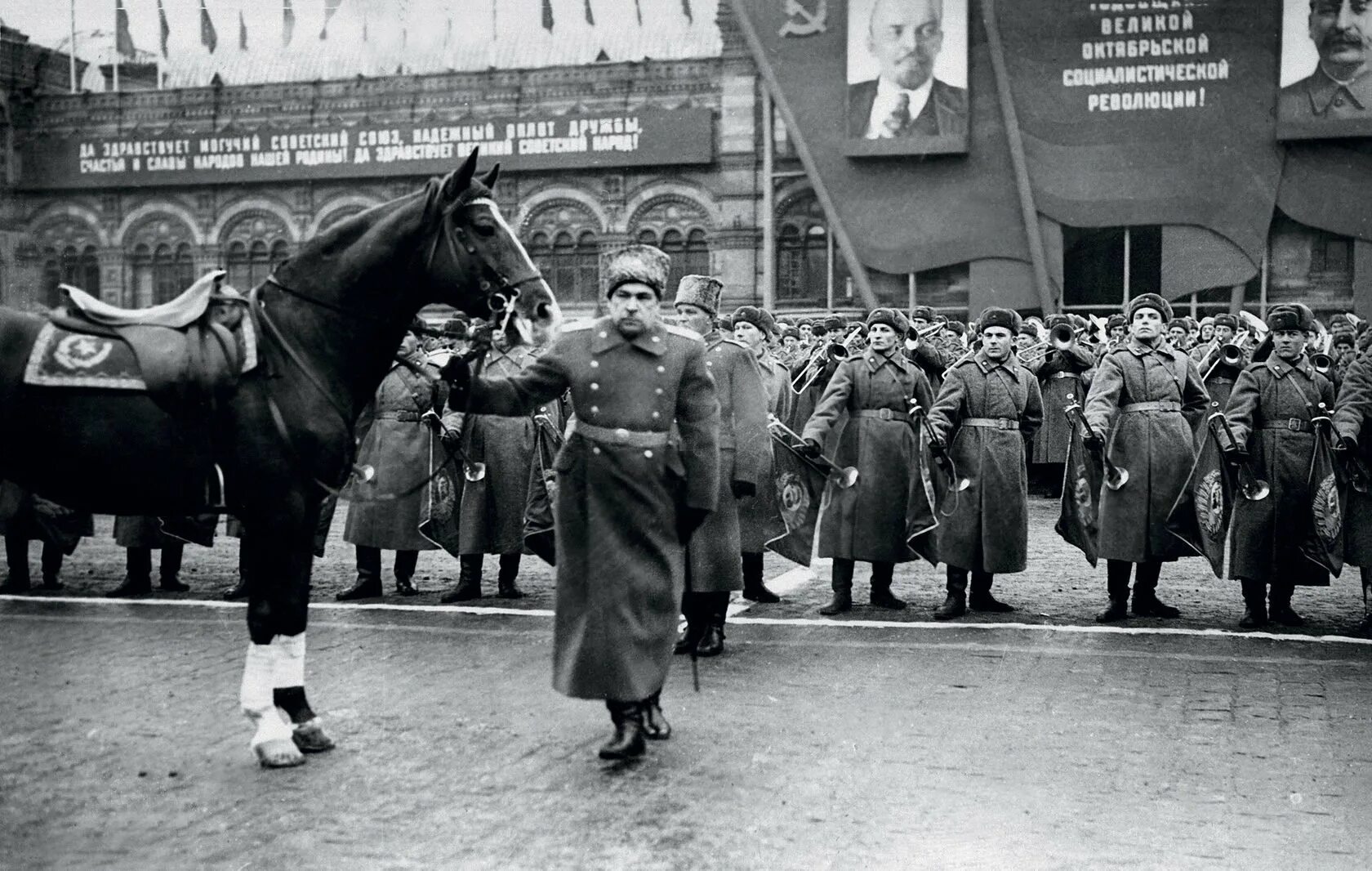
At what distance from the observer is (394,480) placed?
34.5 feet

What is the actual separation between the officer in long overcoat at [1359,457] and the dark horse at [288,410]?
18.6ft

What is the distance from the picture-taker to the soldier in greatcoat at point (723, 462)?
791 cm

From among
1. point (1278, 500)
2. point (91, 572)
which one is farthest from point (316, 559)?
point (1278, 500)

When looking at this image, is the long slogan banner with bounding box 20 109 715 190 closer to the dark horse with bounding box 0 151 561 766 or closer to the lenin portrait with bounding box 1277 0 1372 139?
the lenin portrait with bounding box 1277 0 1372 139

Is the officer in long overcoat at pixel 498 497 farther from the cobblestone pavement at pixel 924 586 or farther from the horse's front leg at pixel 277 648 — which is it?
the horse's front leg at pixel 277 648

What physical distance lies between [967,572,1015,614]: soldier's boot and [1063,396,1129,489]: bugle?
1.02 m

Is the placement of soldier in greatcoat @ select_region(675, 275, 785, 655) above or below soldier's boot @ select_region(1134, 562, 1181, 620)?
above

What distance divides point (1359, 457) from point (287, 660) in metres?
6.66

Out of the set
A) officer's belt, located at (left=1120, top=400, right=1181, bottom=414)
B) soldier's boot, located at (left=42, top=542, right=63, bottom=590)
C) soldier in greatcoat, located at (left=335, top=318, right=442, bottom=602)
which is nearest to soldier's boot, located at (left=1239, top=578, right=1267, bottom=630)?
officer's belt, located at (left=1120, top=400, right=1181, bottom=414)

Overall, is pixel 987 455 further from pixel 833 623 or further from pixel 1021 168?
pixel 1021 168

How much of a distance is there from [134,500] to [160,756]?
1.04 metres

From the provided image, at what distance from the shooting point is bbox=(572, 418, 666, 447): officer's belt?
6.05 meters

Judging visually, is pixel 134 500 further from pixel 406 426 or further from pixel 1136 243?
pixel 1136 243

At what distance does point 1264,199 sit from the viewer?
29828 mm
